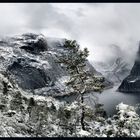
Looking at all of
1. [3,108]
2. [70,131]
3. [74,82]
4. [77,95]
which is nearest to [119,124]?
[70,131]

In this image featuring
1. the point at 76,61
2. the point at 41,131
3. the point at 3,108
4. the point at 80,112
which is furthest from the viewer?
the point at 3,108

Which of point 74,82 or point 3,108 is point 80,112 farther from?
point 3,108

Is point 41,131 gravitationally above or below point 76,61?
below

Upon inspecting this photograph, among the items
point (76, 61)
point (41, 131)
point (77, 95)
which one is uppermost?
point (76, 61)

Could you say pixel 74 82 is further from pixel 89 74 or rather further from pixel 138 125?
pixel 138 125

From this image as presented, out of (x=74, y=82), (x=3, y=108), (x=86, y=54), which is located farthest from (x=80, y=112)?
(x=3, y=108)

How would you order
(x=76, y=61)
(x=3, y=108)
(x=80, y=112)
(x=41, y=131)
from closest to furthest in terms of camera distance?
(x=41, y=131) < (x=80, y=112) < (x=76, y=61) < (x=3, y=108)

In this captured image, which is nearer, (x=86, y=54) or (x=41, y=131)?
(x=41, y=131)
